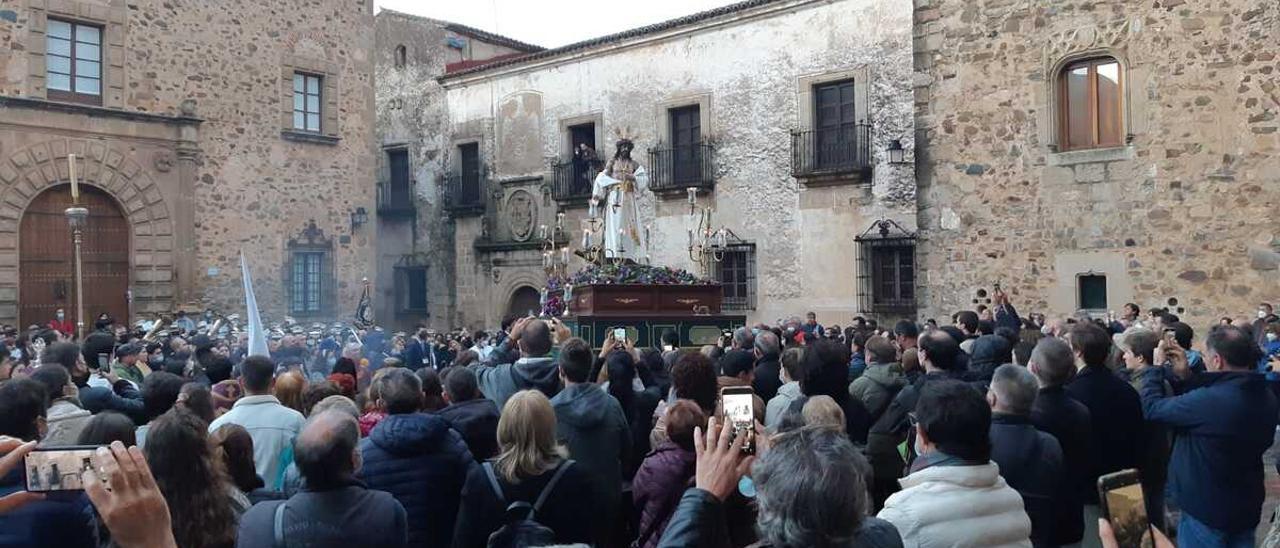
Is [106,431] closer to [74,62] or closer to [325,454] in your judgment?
[325,454]

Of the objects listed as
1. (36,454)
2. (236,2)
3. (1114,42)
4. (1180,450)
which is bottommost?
(1180,450)

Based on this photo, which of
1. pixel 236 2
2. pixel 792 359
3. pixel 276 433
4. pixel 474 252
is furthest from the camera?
pixel 474 252

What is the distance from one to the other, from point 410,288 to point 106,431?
82.9 feet

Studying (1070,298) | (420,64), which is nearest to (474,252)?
(420,64)

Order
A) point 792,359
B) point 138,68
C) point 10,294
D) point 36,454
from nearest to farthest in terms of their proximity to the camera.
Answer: point 36,454 → point 792,359 → point 10,294 → point 138,68

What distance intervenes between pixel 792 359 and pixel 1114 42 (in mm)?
12015

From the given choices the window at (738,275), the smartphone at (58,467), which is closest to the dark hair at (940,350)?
the smartphone at (58,467)

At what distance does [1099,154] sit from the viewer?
640 inches

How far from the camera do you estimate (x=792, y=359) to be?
6270mm

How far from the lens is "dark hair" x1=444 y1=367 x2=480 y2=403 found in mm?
5301

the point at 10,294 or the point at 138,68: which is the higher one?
the point at 138,68

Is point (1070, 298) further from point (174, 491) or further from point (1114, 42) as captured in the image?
point (174, 491)

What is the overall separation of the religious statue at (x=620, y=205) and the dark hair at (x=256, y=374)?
9773mm

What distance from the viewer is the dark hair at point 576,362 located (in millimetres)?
5426
